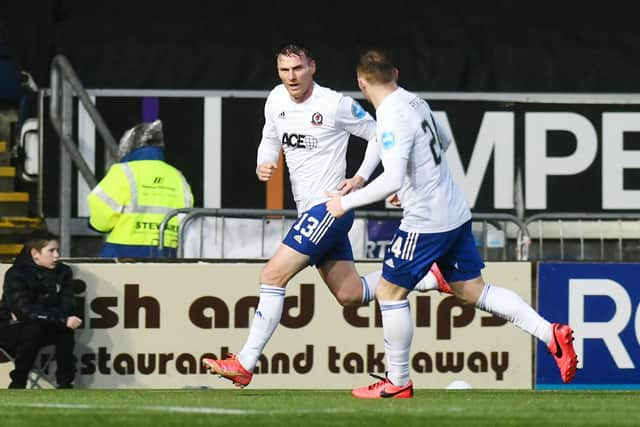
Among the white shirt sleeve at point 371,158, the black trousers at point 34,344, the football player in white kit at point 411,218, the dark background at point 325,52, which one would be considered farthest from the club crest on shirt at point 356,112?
the dark background at point 325,52

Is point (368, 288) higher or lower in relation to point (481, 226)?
lower

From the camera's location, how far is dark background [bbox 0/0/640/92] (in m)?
A: 16.5

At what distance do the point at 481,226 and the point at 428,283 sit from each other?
13.9 ft

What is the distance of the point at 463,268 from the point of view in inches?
400

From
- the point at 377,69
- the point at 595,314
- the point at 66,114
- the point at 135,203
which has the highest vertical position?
the point at 66,114

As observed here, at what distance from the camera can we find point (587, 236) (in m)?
15.8

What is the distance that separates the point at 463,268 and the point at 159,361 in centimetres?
396

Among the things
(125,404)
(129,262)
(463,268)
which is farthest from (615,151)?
(125,404)

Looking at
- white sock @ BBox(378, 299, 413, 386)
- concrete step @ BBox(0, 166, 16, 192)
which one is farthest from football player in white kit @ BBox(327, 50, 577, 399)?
concrete step @ BBox(0, 166, 16, 192)

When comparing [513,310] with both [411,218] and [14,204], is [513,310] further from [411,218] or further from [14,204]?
[14,204]

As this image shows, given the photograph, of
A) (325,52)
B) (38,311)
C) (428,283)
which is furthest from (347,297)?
(325,52)

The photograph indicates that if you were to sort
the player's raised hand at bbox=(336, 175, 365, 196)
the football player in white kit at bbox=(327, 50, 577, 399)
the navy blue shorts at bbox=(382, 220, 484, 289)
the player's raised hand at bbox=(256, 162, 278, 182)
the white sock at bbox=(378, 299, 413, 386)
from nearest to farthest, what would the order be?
the football player in white kit at bbox=(327, 50, 577, 399) < the navy blue shorts at bbox=(382, 220, 484, 289) < the white sock at bbox=(378, 299, 413, 386) < the player's raised hand at bbox=(336, 175, 365, 196) < the player's raised hand at bbox=(256, 162, 278, 182)

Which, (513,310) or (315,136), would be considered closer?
(513,310)

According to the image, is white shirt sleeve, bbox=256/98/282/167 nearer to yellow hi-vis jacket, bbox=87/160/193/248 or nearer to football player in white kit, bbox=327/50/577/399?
football player in white kit, bbox=327/50/577/399
